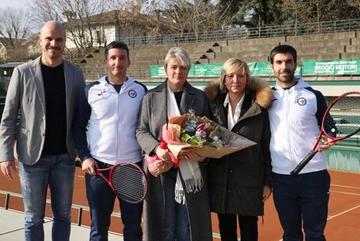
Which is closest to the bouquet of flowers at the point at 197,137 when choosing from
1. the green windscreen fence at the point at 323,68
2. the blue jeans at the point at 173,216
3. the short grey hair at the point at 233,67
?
the blue jeans at the point at 173,216

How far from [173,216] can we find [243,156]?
714mm

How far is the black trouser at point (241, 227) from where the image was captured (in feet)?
11.8

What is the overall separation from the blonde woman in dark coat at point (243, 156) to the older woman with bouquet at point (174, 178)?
11 cm

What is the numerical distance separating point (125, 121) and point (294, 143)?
1284mm

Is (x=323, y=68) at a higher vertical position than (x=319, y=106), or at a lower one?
lower

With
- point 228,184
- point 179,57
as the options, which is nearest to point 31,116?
point 179,57

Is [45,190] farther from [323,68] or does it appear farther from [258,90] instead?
[323,68]

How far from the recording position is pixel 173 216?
3586 millimetres

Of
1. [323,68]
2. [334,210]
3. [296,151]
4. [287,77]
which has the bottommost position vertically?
[334,210]

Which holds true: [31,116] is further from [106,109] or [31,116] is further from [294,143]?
[294,143]

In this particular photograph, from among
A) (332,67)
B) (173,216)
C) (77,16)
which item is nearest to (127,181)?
(173,216)

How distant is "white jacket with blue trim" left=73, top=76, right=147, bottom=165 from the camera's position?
3.53 meters

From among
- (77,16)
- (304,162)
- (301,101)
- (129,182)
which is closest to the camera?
(304,162)

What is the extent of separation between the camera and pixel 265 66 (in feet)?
62.5
